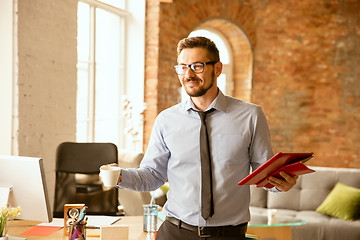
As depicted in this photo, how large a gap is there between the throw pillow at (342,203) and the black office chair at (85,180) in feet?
8.03

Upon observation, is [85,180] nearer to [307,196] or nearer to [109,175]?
[109,175]

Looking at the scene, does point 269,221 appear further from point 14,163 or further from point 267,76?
point 267,76

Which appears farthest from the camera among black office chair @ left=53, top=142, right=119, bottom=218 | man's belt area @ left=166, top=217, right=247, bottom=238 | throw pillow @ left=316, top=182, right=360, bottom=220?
throw pillow @ left=316, top=182, right=360, bottom=220

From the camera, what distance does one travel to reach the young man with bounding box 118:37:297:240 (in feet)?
6.06

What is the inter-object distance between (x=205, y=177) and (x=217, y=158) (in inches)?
4.0

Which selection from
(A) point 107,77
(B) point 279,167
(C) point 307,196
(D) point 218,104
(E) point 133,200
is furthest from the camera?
(A) point 107,77

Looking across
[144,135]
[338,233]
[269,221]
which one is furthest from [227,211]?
[144,135]

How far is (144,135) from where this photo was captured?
18.6 ft

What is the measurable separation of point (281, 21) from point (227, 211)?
5518 millimetres

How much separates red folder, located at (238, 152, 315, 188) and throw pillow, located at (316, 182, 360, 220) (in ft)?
9.40

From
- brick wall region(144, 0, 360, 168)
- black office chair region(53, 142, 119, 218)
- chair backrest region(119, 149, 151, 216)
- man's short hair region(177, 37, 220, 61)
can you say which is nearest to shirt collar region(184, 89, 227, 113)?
man's short hair region(177, 37, 220, 61)

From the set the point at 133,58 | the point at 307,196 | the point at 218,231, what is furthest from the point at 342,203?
the point at 133,58

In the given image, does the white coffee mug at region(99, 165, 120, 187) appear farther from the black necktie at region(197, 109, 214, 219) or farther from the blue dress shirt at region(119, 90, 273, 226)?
the black necktie at region(197, 109, 214, 219)

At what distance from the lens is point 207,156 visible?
1.87 m
